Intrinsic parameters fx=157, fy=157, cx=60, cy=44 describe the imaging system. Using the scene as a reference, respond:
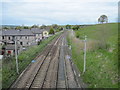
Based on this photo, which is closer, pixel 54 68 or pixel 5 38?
pixel 54 68

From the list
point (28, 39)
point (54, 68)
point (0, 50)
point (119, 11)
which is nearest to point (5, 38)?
point (28, 39)

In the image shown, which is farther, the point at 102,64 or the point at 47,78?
the point at 102,64

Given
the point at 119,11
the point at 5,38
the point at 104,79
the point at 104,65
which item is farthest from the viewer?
Result: the point at 5,38

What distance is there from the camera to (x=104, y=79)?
11172 mm

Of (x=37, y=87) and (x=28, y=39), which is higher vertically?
(x=28, y=39)

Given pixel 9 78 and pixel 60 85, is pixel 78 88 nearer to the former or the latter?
pixel 60 85

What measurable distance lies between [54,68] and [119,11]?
8235mm

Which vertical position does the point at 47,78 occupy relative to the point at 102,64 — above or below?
below

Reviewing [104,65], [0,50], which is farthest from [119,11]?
[0,50]

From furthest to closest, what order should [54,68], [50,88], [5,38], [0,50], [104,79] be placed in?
[5,38] < [0,50] < [54,68] < [104,79] < [50,88]

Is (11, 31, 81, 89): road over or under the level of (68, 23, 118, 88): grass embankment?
under

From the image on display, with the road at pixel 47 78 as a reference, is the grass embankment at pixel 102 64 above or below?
above

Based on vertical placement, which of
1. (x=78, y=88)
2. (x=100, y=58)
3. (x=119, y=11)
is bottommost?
(x=78, y=88)

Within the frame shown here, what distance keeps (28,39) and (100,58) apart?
27.9m
